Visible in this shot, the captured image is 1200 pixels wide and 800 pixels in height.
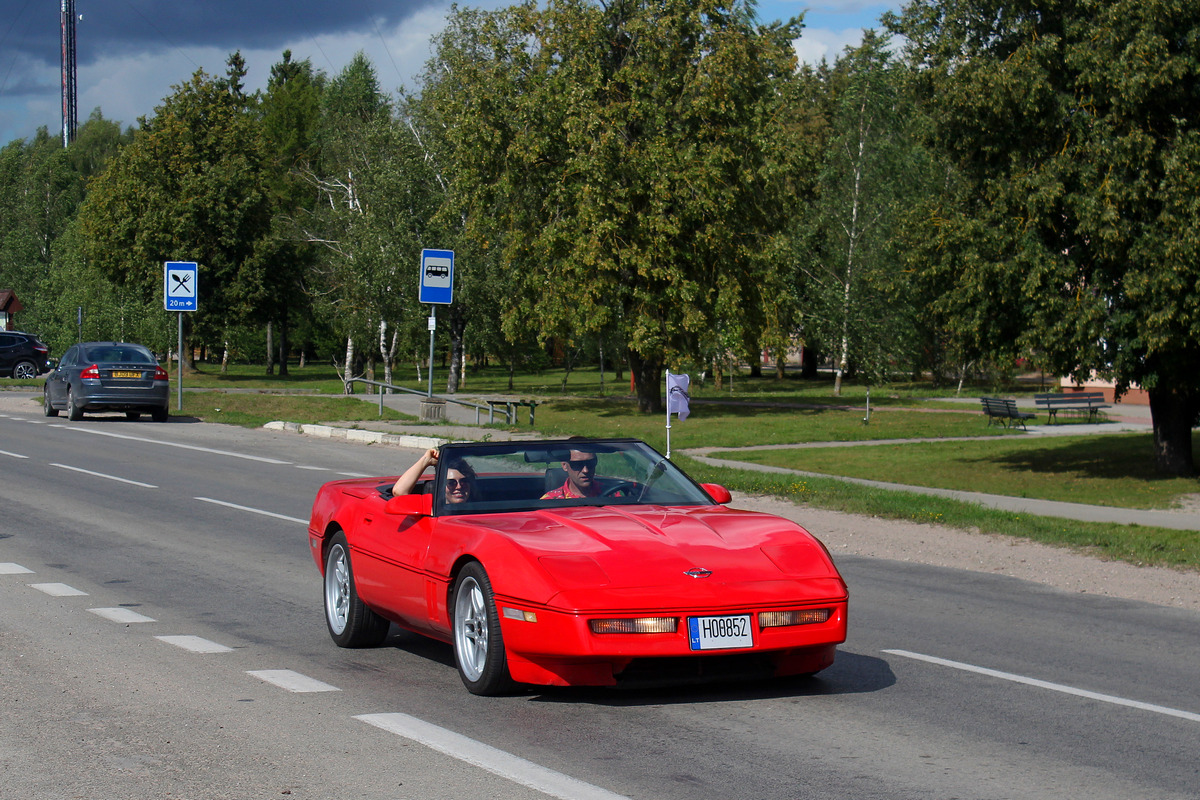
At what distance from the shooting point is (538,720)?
6.25m

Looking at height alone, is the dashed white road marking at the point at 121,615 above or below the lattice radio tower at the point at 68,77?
below

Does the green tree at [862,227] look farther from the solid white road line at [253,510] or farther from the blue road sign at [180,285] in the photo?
the solid white road line at [253,510]

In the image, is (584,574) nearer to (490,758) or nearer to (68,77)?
(490,758)

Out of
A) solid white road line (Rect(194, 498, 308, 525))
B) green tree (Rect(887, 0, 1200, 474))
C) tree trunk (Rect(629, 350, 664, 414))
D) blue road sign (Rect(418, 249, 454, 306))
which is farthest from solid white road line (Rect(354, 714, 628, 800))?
tree trunk (Rect(629, 350, 664, 414))

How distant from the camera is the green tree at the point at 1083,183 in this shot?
61.6ft

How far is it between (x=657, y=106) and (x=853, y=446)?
44.8 feet

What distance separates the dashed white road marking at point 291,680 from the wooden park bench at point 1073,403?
30.9 m

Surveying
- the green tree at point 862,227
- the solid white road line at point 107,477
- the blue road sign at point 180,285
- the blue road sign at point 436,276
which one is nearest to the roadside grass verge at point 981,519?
the solid white road line at point 107,477

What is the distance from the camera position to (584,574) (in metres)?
6.26

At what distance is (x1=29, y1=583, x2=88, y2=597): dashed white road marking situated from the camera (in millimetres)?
9891

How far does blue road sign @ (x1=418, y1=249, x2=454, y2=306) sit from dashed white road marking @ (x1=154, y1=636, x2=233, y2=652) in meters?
19.8

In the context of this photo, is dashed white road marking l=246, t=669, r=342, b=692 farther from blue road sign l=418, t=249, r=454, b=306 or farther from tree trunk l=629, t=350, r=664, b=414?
tree trunk l=629, t=350, r=664, b=414

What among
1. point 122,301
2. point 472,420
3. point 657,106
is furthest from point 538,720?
point 122,301

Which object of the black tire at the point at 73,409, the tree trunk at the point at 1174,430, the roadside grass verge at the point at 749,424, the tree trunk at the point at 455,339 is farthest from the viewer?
the tree trunk at the point at 455,339
